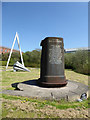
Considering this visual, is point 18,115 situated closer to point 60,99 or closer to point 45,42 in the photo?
point 60,99

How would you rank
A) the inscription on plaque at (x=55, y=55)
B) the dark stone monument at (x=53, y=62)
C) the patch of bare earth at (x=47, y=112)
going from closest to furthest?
the patch of bare earth at (x=47, y=112) < the dark stone monument at (x=53, y=62) < the inscription on plaque at (x=55, y=55)

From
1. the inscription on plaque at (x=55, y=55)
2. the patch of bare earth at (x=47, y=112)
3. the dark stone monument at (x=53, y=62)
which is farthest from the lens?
the inscription on plaque at (x=55, y=55)

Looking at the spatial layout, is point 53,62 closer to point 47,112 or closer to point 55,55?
point 55,55

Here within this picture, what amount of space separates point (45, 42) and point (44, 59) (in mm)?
841

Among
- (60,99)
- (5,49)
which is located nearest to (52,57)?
(60,99)

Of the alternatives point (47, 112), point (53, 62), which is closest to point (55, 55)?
point (53, 62)

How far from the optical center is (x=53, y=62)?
4.22 metres

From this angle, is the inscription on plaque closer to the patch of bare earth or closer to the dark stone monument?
the dark stone monument

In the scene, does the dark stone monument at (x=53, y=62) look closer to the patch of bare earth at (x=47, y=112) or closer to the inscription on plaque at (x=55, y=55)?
the inscription on plaque at (x=55, y=55)

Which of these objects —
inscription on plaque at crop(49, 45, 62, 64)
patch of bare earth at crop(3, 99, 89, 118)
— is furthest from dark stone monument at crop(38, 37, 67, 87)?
patch of bare earth at crop(3, 99, 89, 118)

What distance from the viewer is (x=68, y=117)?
202 centimetres

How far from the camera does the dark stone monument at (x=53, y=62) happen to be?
409 cm

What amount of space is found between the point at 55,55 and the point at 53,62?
352mm

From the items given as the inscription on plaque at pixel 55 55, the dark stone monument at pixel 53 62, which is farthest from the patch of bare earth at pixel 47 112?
the inscription on plaque at pixel 55 55
